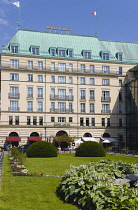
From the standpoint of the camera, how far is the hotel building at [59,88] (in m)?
61.4

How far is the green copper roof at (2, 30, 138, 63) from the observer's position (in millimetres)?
65188

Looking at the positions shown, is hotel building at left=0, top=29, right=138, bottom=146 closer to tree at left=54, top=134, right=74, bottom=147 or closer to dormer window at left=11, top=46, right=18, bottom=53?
dormer window at left=11, top=46, right=18, bottom=53

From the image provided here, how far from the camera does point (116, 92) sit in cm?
6756

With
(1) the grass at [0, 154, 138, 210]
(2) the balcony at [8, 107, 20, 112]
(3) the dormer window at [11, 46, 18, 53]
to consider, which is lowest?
(1) the grass at [0, 154, 138, 210]

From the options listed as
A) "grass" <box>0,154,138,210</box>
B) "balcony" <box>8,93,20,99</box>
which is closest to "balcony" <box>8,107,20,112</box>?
"balcony" <box>8,93,20,99</box>

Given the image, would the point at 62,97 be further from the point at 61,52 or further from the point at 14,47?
the point at 14,47

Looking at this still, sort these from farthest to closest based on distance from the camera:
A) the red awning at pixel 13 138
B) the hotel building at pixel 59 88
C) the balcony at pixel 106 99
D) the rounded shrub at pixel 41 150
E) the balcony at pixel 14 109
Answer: the balcony at pixel 106 99 → the hotel building at pixel 59 88 → the balcony at pixel 14 109 → the red awning at pixel 13 138 → the rounded shrub at pixel 41 150

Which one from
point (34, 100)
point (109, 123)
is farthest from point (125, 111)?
point (34, 100)

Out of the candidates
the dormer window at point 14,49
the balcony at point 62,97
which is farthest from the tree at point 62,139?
the dormer window at point 14,49

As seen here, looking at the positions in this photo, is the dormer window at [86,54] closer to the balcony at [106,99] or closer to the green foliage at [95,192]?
the balcony at [106,99]

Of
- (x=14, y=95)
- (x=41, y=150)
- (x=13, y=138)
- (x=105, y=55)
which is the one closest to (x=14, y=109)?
(x=14, y=95)

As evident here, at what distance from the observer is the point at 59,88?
64438 millimetres

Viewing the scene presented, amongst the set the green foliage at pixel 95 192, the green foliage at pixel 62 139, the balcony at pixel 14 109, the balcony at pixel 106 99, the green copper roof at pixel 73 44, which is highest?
the green copper roof at pixel 73 44

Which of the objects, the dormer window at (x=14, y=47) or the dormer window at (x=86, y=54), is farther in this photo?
the dormer window at (x=86, y=54)
